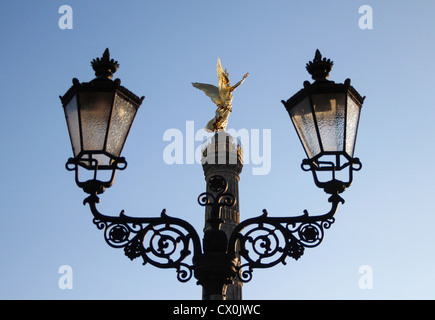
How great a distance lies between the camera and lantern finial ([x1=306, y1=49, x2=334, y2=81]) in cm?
432

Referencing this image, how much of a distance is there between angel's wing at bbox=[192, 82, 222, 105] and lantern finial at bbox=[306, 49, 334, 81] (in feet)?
81.4

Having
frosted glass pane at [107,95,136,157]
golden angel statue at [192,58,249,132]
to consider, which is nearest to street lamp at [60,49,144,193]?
frosted glass pane at [107,95,136,157]

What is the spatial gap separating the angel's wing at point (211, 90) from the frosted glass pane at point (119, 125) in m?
25.2

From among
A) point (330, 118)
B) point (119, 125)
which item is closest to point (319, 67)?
point (330, 118)

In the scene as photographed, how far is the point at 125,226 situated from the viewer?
4016 millimetres

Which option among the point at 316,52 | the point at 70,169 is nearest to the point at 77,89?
the point at 70,169

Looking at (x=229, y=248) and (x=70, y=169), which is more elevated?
(x=70, y=169)

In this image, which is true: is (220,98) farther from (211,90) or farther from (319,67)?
(319,67)

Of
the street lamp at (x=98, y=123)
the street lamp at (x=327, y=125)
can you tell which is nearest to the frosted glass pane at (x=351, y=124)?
the street lamp at (x=327, y=125)

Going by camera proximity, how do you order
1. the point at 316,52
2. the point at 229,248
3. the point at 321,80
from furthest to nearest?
1. the point at 316,52
2. the point at 321,80
3. the point at 229,248

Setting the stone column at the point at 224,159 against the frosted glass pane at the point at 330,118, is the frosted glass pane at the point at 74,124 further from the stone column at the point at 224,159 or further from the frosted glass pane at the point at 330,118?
the stone column at the point at 224,159

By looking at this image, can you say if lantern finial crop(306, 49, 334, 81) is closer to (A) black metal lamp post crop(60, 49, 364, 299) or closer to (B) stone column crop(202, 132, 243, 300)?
(A) black metal lamp post crop(60, 49, 364, 299)
